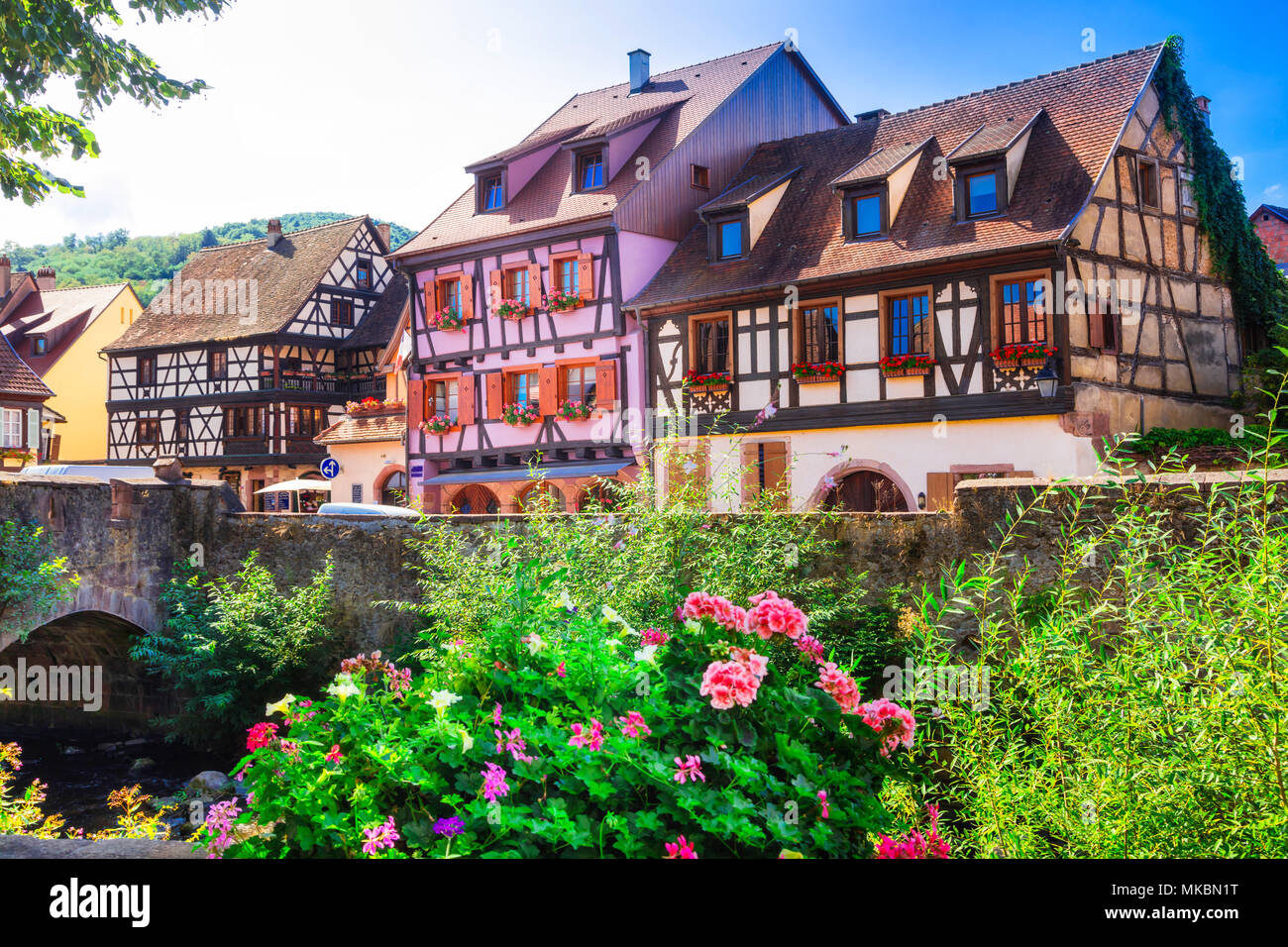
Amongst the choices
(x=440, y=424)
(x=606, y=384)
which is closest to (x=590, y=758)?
(x=606, y=384)

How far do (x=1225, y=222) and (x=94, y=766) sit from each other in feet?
58.6

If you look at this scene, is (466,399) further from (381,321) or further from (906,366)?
(381,321)

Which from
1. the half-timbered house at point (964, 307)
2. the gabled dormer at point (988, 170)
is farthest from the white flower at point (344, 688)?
the gabled dormer at point (988, 170)

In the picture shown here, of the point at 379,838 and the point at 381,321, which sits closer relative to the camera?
the point at 379,838

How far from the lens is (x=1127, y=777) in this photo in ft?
11.7

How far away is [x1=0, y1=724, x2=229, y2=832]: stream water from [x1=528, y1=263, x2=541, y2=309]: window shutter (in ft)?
32.6

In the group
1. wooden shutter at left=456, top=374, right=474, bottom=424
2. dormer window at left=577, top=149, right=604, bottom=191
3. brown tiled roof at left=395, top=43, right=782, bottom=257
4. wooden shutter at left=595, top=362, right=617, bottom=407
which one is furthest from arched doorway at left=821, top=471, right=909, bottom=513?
wooden shutter at left=456, top=374, right=474, bottom=424

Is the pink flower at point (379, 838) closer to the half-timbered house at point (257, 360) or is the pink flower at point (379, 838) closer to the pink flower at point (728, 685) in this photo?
the pink flower at point (728, 685)

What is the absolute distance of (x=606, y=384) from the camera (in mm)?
19828

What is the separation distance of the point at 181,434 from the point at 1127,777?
107ft

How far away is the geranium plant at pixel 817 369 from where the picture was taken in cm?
1664

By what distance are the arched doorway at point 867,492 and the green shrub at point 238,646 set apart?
7317 mm
